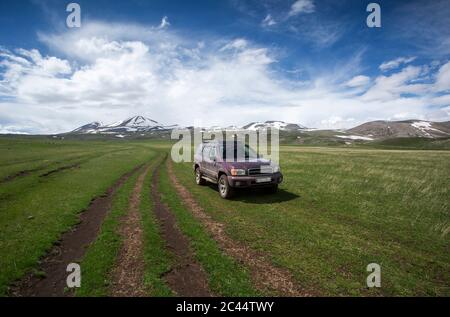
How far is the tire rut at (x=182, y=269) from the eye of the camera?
4727 mm

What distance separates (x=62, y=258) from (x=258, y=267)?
4.77 m

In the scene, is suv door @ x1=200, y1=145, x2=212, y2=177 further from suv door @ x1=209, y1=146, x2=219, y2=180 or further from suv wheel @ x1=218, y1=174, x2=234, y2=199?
suv wheel @ x1=218, y1=174, x2=234, y2=199

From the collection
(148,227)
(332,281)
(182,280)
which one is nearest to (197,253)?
(182,280)

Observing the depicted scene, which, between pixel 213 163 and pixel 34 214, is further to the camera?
pixel 213 163

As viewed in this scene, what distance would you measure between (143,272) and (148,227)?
2883 mm

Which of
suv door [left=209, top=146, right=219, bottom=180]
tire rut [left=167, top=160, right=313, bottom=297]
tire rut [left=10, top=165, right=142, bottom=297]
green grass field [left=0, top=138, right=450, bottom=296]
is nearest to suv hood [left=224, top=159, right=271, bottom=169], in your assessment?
suv door [left=209, top=146, right=219, bottom=180]

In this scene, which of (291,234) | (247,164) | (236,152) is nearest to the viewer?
(291,234)

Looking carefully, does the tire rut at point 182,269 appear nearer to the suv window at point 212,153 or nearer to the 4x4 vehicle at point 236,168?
the 4x4 vehicle at point 236,168

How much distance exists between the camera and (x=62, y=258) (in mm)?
6078

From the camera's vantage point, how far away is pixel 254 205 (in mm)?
10773

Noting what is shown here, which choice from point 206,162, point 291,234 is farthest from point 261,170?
point 291,234

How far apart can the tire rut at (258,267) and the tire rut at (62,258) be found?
3.49 m

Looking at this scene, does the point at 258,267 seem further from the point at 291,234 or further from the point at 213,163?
the point at 213,163
